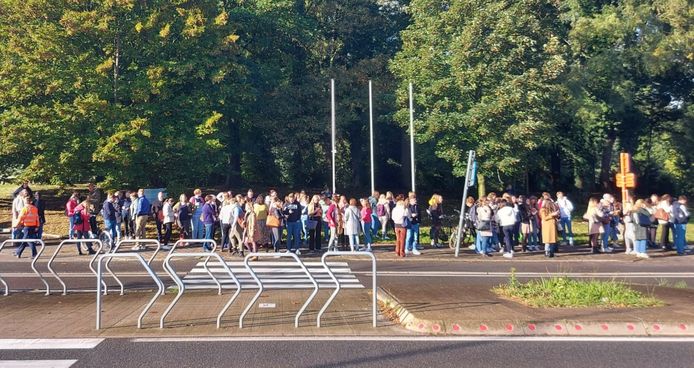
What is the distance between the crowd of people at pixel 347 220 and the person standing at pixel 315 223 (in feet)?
0.10

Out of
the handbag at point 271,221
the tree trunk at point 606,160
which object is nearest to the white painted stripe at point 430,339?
the handbag at point 271,221

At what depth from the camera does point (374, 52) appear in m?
41.8

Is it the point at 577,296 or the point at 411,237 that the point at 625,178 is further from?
the point at 577,296

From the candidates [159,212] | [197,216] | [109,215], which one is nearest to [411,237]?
[197,216]

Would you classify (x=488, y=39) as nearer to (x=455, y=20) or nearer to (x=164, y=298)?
(x=455, y=20)

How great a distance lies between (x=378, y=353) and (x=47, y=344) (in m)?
3.96

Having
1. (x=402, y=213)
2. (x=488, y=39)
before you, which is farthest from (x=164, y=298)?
(x=488, y=39)

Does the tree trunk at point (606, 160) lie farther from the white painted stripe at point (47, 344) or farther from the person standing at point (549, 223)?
the white painted stripe at point (47, 344)

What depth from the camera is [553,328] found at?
354 inches

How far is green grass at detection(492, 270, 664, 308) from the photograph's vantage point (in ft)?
34.1

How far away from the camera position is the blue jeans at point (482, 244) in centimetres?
2073

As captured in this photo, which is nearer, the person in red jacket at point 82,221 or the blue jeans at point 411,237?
the person in red jacket at point 82,221

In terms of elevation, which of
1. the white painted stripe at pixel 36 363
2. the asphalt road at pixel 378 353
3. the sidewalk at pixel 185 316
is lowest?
the asphalt road at pixel 378 353

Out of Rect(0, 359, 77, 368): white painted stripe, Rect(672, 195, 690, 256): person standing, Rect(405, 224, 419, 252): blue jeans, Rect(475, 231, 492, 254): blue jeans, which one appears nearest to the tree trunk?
Rect(672, 195, 690, 256): person standing
